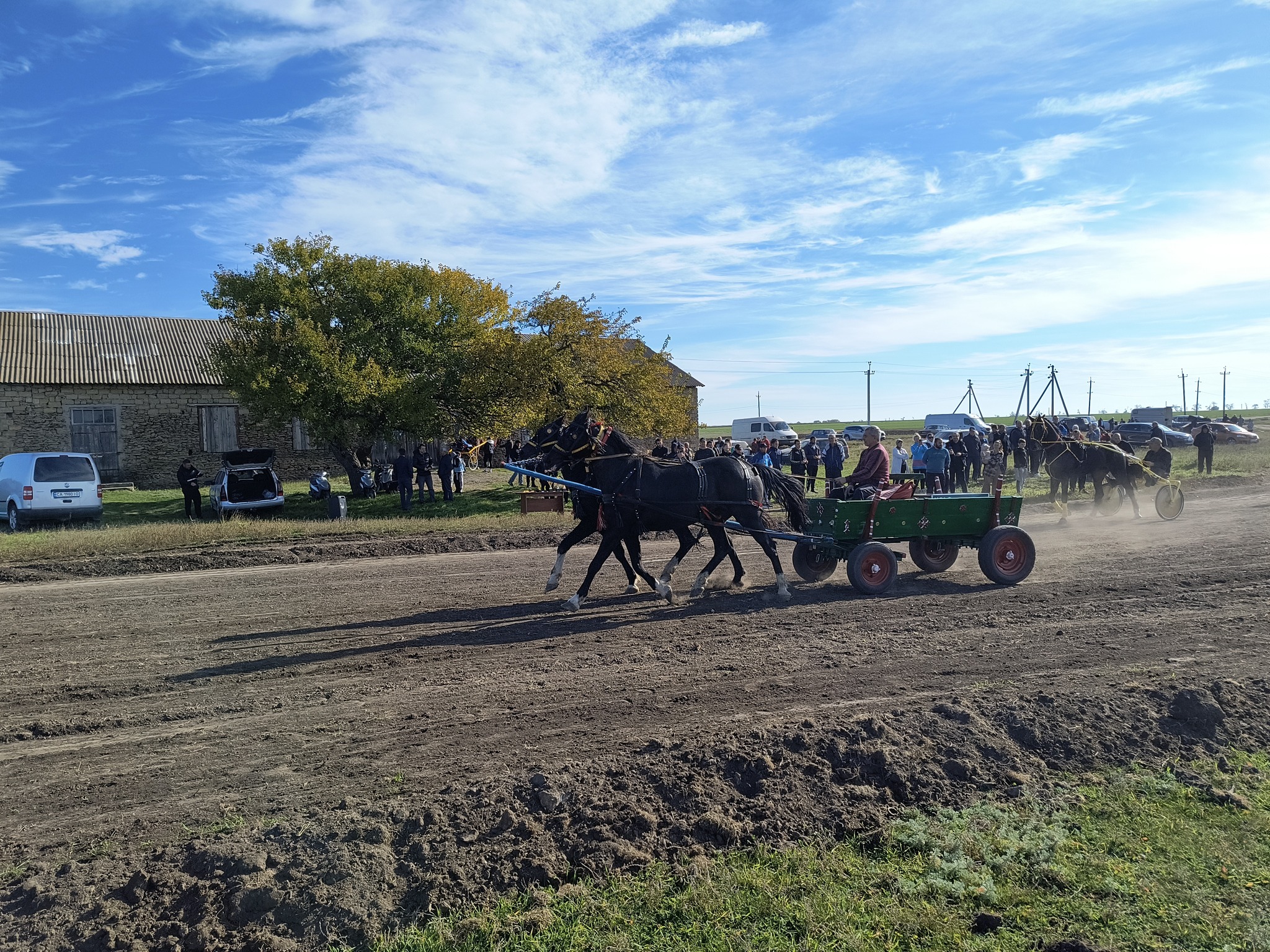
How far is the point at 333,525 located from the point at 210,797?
11.9m

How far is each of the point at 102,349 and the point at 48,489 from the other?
14.3m

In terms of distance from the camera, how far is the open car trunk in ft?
68.9

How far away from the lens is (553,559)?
543 inches

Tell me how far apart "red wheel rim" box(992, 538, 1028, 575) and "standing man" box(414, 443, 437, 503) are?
14.5m

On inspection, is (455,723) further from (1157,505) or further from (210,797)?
(1157,505)

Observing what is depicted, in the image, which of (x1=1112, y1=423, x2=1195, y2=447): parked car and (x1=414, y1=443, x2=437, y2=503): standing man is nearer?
(x1=414, y1=443, x2=437, y2=503): standing man

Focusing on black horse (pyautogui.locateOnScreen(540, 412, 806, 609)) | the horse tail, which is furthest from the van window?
the horse tail

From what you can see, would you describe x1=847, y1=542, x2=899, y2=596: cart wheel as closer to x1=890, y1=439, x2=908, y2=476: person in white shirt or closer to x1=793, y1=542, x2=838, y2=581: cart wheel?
x1=793, y1=542, x2=838, y2=581: cart wheel

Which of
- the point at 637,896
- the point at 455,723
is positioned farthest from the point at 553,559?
the point at 637,896

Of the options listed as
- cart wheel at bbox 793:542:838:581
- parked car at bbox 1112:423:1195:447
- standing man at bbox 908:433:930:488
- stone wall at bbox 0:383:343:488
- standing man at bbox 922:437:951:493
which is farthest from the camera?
parked car at bbox 1112:423:1195:447

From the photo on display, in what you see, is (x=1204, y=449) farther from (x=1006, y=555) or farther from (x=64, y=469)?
(x=64, y=469)

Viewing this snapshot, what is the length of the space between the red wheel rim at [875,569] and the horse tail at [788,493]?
950 millimetres

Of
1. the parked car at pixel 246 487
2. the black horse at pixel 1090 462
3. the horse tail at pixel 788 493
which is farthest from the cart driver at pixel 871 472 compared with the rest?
the parked car at pixel 246 487

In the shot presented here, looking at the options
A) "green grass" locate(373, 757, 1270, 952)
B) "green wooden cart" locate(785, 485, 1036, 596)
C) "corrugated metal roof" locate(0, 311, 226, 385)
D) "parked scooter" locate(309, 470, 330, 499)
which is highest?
"corrugated metal roof" locate(0, 311, 226, 385)
